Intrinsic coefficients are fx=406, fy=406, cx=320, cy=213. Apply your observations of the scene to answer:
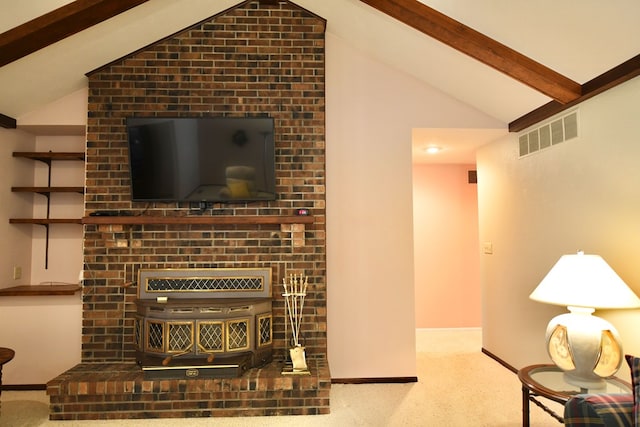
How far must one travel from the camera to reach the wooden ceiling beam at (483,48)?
265cm

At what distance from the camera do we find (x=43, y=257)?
3646 millimetres

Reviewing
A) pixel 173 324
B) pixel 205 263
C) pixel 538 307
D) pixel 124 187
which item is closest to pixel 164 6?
pixel 124 187

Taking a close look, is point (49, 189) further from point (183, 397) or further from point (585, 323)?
point (585, 323)

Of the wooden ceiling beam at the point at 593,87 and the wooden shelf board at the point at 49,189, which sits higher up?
the wooden ceiling beam at the point at 593,87

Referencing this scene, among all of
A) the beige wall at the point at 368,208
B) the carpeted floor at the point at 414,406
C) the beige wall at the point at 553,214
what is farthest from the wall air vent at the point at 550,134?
the carpeted floor at the point at 414,406

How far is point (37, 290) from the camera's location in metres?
3.28

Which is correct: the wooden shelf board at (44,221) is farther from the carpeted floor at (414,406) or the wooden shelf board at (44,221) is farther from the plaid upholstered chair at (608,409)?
the plaid upholstered chair at (608,409)

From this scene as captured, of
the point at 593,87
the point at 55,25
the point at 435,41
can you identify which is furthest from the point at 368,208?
the point at 55,25

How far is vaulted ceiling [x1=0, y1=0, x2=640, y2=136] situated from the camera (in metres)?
2.28

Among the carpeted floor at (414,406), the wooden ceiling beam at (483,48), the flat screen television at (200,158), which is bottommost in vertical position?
the carpeted floor at (414,406)

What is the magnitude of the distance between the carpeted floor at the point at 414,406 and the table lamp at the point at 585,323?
2.93ft

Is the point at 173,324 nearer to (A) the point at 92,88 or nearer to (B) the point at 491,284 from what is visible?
(A) the point at 92,88

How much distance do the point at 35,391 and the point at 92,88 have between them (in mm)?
2532

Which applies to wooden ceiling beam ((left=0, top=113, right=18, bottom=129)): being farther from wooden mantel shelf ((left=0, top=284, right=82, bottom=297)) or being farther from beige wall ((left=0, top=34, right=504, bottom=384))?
wooden mantel shelf ((left=0, top=284, right=82, bottom=297))
